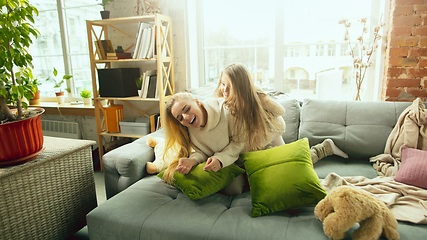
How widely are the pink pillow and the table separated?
1.81 metres

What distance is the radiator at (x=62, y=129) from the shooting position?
3354 mm

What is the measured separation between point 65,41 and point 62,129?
1094mm

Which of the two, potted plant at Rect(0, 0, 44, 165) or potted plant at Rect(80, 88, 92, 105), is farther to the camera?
potted plant at Rect(80, 88, 92, 105)

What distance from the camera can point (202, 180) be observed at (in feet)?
4.58

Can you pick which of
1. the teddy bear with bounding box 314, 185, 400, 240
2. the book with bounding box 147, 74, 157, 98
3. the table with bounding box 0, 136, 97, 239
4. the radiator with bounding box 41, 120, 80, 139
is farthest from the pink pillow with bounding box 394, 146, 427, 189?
the radiator with bounding box 41, 120, 80, 139

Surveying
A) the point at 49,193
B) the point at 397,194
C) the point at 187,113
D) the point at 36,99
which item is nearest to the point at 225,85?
the point at 187,113

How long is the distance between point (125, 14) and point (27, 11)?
167cm

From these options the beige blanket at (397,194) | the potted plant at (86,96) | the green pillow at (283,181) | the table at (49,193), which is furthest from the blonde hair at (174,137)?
the potted plant at (86,96)

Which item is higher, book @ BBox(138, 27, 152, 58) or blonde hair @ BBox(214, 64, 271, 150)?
book @ BBox(138, 27, 152, 58)

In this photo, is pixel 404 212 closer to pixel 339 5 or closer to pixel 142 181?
pixel 142 181

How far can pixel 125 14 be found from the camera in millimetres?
2842

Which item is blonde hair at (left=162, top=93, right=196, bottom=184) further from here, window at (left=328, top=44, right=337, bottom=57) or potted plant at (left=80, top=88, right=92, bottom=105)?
potted plant at (left=80, top=88, right=92, bottom=105)

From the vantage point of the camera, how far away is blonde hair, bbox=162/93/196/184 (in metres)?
1.49

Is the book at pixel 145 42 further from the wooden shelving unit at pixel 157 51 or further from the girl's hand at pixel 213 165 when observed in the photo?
the girl's hand at pixel 213 165
